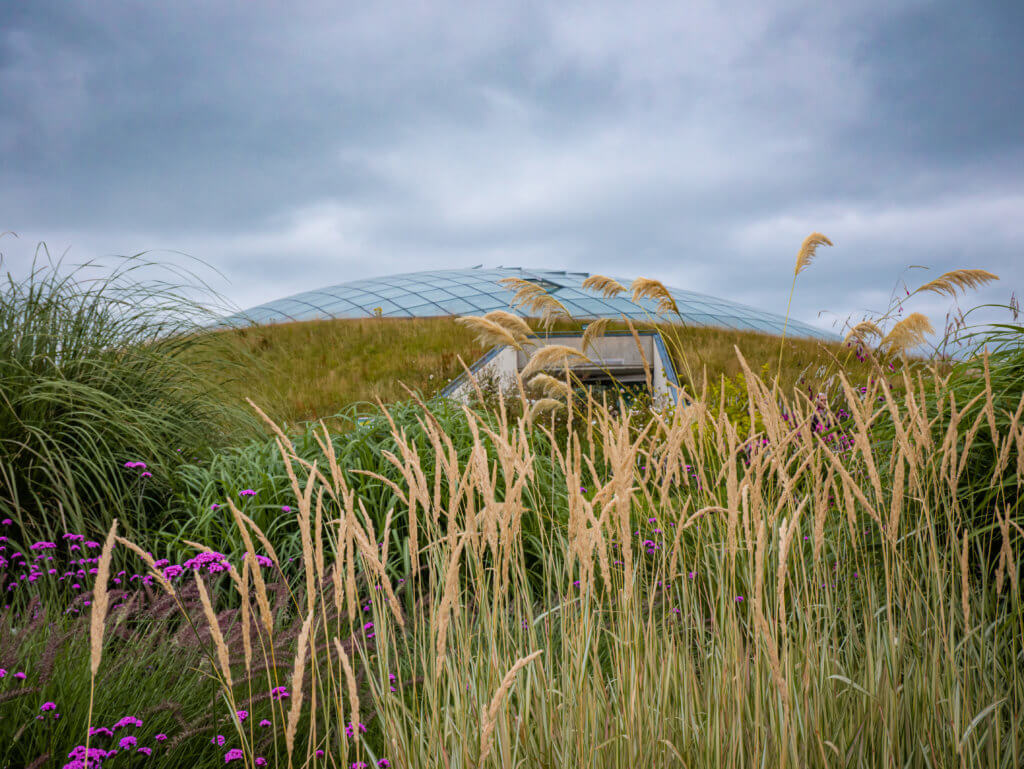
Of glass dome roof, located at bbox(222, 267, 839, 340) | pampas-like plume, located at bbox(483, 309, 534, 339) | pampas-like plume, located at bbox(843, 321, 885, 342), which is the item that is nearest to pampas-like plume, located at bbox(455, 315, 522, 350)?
pampas-like plume, located at bbox(483, 309, 534, 339)

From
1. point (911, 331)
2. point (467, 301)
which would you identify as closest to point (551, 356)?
point (911, 331)

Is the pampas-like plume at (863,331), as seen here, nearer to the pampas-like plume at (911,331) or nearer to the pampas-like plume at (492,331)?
the pampas-like plume at (911,331)

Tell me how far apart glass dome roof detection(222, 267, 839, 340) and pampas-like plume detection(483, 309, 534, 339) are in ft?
74.5

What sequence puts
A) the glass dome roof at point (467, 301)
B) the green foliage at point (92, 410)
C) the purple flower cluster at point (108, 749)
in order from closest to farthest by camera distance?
1. the purple flower cluster at point (108, 749)
2. the green foliage at point (92, 410)
3. the glass dome roof at point (467, 301)

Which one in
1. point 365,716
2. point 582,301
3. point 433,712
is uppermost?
point 582,301

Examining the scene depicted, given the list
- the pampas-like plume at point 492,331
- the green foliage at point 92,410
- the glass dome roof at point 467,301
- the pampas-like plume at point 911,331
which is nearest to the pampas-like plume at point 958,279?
the pampas-like plume at point 911,331

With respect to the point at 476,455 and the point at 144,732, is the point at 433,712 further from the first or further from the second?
the point at 144,732

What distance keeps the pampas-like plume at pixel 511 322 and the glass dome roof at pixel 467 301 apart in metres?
22.7

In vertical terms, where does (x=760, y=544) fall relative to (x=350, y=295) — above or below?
below

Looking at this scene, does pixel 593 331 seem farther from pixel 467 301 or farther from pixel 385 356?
pixel 467 301

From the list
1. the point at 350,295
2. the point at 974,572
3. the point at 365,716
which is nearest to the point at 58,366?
the point at 365,716

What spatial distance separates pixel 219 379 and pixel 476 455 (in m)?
5.00

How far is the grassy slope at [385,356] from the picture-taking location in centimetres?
1174

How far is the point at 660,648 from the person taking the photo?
→ 185cm
